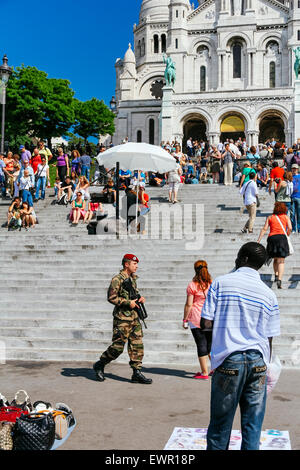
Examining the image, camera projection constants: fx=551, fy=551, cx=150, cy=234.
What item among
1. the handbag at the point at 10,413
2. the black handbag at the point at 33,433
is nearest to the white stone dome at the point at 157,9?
the handbag at the point at 10,413

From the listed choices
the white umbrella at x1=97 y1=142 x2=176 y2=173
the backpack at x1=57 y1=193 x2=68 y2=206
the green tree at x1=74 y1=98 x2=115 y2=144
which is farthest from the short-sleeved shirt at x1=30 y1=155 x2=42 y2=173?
the green tree at x1=74 y1=98 x2=115 y2=144

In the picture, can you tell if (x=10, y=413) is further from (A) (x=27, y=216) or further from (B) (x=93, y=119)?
(B) (x=93, y=119)

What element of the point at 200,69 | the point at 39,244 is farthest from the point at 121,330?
the point at 200,69

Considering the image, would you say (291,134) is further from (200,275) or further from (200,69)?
(200,275)

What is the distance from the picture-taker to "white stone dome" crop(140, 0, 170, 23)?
71562mm

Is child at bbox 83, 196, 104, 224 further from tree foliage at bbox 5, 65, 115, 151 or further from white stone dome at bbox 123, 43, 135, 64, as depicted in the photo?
white stone dome at bbox 123, 43, 135, 64

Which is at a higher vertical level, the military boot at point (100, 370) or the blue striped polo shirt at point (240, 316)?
the blue striped polo shirt at point (240, 316)

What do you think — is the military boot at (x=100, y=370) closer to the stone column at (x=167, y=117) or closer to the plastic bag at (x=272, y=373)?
the plastic bag at (x=272, y=373)

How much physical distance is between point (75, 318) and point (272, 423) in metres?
A: 4.92

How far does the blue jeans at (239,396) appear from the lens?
373 cm

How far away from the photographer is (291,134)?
45.5m

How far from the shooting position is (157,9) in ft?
237

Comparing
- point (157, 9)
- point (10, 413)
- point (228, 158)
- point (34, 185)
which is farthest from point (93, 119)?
point (10, 413)

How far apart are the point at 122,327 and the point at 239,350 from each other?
3328 mm
